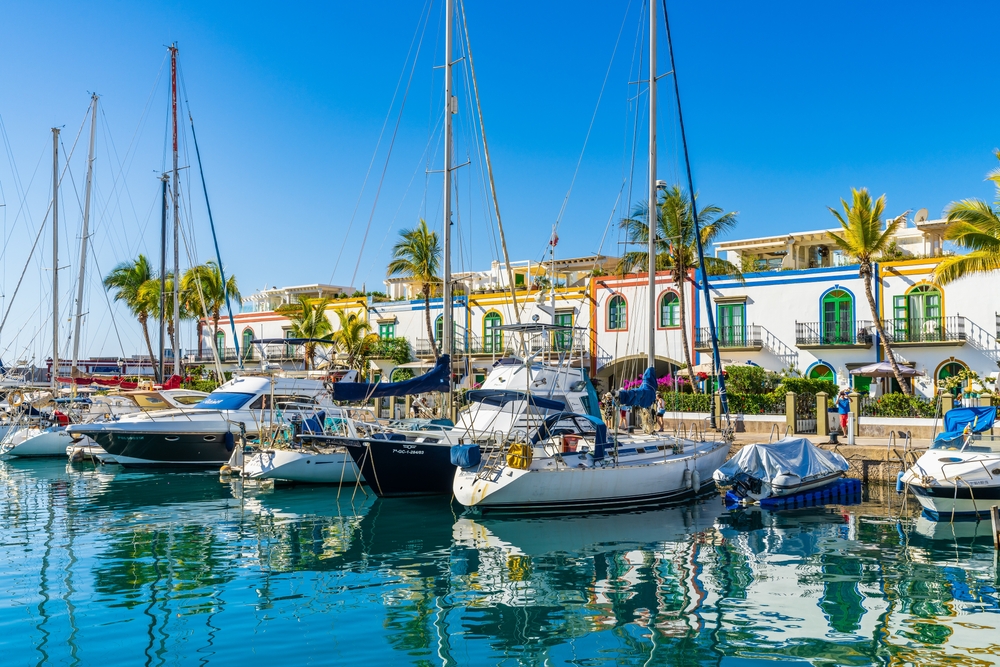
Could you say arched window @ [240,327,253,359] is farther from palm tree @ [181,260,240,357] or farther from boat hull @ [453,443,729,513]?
boat hull @ [453,443,729,513]

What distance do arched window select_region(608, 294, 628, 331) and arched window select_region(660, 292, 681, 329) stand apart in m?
1.72

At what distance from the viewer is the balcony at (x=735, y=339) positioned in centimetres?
3600

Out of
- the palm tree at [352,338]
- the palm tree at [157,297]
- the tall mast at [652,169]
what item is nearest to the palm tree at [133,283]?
the palm tree at [157,297]

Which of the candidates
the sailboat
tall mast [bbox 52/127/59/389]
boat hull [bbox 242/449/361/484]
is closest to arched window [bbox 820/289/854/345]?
the sailboat

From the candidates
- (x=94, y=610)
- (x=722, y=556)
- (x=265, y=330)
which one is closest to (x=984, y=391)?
(x=722, y=556)

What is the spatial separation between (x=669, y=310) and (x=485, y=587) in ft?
91.7

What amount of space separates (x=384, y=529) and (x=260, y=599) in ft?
17.6

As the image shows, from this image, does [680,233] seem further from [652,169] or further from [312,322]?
[312,322]

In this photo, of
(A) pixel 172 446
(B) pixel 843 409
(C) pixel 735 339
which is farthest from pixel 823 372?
(A) pixel 172 446

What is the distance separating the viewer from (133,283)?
53469mm

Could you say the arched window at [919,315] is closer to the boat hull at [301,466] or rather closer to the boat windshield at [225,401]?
the boat hull at [301,466]

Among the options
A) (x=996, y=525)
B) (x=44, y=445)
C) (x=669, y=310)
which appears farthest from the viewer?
(x=669, y=310)

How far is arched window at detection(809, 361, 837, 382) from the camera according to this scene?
34625mm

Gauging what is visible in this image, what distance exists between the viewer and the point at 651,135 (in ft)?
82.0
